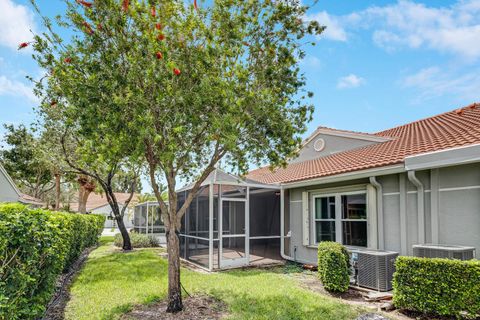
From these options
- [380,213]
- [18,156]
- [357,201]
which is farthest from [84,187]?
[380,213]

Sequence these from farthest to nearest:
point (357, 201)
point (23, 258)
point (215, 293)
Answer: point (357, 201), point (215, 293), point (23, 258)

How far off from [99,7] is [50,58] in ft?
4.23

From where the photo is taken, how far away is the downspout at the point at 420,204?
7.69 m

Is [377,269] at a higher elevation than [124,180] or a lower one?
lower

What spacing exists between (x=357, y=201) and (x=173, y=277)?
234 inches

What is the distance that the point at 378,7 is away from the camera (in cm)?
959

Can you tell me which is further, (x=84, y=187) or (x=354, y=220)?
(x=84, y=187)

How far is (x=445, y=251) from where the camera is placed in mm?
6641

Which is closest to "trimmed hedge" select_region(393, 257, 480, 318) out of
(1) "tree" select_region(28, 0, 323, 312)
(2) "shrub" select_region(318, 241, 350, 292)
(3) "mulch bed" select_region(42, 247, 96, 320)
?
(2) "shrub" select_region(318, 241, 350, 292)

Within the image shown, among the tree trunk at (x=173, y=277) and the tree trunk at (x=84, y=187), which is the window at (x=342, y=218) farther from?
the tree trunk at (x=84, y=187)

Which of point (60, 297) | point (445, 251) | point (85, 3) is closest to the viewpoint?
point (85, 3)

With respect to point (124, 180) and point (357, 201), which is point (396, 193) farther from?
point (124, 180)

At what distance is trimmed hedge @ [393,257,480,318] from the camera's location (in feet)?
18.4

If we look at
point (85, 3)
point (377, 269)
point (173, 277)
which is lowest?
point (377, 269)
